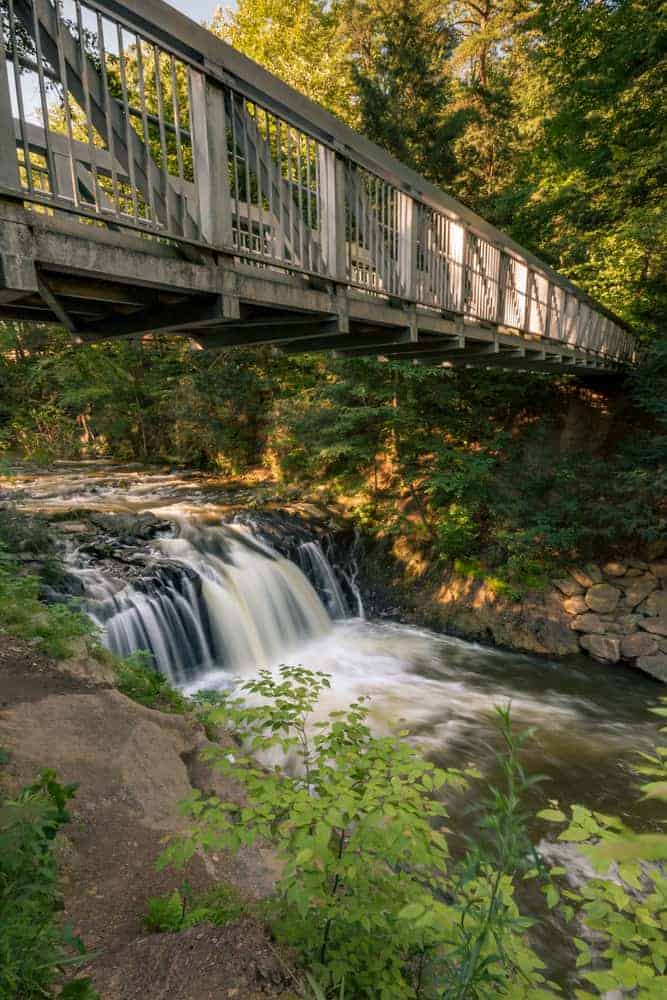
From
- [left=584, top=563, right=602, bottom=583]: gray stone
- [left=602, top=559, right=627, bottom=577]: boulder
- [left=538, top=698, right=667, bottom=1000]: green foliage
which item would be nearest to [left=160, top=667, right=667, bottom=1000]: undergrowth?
[left=538, top=698, right=667, bottom=1000]: green foliage

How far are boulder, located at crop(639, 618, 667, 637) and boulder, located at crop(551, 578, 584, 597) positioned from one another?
118 centimetres

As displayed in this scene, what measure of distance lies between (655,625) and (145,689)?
8804 mm

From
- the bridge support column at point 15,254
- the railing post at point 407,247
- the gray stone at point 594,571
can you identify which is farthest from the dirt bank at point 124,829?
the gray stone at point 594,571

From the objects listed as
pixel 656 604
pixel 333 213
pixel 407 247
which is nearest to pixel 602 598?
pixel 656 604

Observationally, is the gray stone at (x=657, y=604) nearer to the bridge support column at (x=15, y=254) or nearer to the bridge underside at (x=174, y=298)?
the bridge underside at (x=174, y=298)

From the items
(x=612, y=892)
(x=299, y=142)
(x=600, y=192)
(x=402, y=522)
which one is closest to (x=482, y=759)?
(x=612, y=892)

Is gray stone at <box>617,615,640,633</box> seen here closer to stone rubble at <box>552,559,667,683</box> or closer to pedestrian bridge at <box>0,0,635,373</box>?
stone rubble at <box>552,559,667,683</box>

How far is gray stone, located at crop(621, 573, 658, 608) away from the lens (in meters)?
9.81

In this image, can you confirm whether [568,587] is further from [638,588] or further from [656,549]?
[656,549]

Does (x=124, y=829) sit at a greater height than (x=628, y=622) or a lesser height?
greater

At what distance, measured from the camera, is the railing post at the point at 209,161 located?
3066mm

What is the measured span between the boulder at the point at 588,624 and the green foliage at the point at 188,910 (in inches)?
339

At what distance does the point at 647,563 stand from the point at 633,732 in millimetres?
3962

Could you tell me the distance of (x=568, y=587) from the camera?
10289mm
